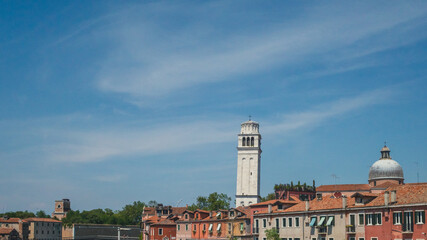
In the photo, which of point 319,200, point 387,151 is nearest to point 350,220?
point 319,200

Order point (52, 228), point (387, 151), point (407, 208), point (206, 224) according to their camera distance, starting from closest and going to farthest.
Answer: point (407, 208)
point (206, 224)
point (387, 151)
point (52, 228)

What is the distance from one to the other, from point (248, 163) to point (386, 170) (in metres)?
33.7

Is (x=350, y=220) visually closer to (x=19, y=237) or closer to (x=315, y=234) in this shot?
(x=315, y=234)

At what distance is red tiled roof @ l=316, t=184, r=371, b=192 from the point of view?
107 metres

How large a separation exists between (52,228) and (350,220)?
114 meters

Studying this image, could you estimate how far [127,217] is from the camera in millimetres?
162625

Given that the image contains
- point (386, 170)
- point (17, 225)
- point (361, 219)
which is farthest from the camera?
point (17, 225)

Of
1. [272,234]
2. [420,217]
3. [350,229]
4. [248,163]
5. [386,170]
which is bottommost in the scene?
[272,234]

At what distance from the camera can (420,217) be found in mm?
52156

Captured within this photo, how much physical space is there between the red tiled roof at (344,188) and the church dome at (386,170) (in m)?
2.61

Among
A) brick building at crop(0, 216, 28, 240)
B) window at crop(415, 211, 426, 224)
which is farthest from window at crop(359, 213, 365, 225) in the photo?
brick building at crop(0, 216, 28, 240)

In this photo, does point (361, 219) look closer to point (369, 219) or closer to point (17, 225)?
point (369, 219)

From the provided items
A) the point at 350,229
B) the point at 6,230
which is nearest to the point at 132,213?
the point at 6,230

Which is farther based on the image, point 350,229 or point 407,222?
point 350,229
